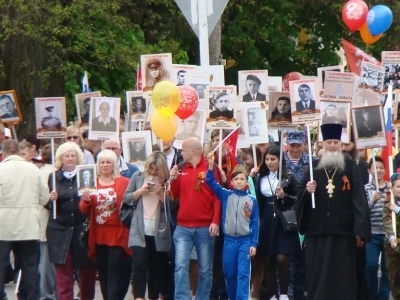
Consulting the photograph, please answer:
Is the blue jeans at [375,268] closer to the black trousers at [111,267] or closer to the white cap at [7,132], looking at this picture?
the black trousers at [111,267]

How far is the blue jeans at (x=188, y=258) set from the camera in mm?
13719

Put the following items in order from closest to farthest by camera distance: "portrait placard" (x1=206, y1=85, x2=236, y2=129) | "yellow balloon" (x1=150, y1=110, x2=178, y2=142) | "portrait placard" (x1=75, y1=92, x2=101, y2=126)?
1. "yellow balloon" (x1=150, y1=110, x2=178, y2=142)
2. "portrait placard" (x1=206, y1=85, x2=236, y2=129)
3. "portrait placard" (x1=75, y1=92, x2=101, y2=126)

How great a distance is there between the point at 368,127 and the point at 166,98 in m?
2.21

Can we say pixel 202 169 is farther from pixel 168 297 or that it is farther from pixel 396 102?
pixel 396 102

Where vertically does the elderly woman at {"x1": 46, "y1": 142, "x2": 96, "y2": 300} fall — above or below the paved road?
above

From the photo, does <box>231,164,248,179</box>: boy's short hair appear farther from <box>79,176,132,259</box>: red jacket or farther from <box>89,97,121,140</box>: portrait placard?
<box>89,97,121,140</box>: portrait placard

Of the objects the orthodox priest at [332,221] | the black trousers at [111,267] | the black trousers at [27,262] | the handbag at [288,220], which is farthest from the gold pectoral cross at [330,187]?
the black trousers at [27,262]

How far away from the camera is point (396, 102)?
15.2 metres

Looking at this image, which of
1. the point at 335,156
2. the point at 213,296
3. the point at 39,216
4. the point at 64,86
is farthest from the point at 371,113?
the point at 64,86

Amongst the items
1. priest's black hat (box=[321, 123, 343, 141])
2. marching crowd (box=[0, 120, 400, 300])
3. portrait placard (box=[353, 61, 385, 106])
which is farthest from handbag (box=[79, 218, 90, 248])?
portrait placard (box=[353, 61, 385, 106])

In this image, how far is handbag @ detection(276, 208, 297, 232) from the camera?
14391 mm

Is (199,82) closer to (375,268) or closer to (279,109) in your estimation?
(279,109)

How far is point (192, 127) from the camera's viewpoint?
14828 mm

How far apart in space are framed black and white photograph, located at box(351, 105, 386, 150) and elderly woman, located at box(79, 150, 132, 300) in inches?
101
